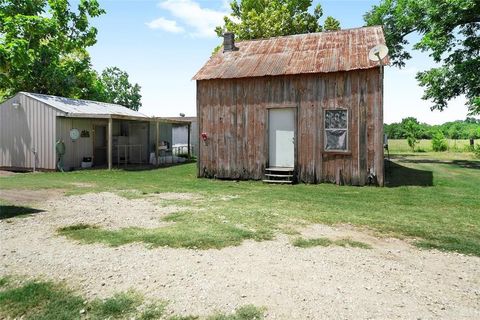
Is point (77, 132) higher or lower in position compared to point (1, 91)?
lower

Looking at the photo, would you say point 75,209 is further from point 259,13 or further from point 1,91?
point 259,13

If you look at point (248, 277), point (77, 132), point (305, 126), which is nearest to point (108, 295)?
point (248, 277)

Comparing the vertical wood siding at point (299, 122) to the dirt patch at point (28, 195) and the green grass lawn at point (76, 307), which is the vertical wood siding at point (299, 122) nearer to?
the dirt patch at point (28, 195)

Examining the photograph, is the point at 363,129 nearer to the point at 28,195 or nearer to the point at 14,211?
the point at 14,211

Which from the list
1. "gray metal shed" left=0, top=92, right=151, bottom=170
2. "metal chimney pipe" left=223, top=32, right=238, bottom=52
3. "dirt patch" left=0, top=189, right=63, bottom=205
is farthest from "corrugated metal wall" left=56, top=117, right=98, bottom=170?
"metal chimney pipe" left=223, top=32, right=238, bottom=52

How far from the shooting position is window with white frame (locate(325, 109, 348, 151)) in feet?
39.9

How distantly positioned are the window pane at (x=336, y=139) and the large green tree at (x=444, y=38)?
10.8 metres

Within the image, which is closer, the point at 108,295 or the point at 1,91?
the point at 108,295

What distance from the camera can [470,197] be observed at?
31.0 ft

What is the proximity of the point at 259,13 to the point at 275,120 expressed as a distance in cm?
2334

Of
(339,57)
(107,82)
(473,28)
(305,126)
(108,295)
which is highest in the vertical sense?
(107,82)

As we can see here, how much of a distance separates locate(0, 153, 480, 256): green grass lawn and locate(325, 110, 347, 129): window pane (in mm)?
1986

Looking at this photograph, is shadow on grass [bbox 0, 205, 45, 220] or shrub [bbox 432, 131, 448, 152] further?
shrub [bbox 432, 131, 448, 152]

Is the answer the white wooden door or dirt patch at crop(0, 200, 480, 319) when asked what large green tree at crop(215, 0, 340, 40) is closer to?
the white wooden door
